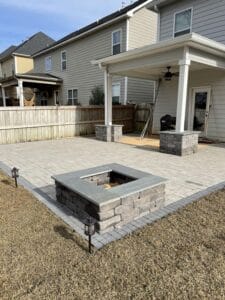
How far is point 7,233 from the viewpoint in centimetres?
273

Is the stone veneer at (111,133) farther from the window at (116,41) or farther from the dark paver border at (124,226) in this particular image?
the window at (116,41)

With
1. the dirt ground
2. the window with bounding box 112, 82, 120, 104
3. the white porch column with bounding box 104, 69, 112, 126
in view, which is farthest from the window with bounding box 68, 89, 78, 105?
the dirt ground

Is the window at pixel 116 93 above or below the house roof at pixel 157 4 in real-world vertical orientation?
below

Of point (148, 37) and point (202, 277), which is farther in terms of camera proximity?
point (148, 37)

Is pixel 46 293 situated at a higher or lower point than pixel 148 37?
lower

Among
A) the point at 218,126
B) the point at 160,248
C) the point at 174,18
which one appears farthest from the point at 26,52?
the point at 160,248

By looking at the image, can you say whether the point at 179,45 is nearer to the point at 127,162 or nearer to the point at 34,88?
the point at 127,162

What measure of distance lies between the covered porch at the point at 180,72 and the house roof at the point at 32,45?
1713cm

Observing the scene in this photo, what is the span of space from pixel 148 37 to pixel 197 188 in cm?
1239

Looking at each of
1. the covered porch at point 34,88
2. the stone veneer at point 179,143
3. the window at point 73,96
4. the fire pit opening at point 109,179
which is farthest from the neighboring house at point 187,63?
the covered porch at point 34,88

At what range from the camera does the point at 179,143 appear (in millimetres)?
6953

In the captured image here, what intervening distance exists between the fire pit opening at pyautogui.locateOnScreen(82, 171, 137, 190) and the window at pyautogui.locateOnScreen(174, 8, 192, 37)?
8664mm

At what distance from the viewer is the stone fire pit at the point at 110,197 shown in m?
2.74

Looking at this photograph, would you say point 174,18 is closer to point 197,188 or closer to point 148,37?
point 148,37
